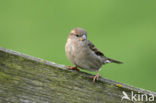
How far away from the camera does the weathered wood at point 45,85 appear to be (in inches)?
74.6

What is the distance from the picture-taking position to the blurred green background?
5141 mm

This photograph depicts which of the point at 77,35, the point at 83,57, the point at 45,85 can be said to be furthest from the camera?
the point at 77,35

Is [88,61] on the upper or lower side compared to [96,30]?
lower

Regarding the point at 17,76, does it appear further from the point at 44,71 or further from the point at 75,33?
the point at 75,33

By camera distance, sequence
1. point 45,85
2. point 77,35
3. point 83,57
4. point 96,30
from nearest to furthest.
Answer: point 45,85 → point 83,57 → point 77,35 → point 96,30

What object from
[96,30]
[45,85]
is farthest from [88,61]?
[96,30]

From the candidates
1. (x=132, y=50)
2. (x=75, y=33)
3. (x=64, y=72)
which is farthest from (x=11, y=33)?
(x=64, y=72)

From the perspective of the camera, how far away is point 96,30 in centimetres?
575

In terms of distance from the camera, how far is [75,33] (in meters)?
3.61

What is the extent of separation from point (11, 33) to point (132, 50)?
1.81 m

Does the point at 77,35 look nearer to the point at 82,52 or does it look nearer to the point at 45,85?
the point at 82,52

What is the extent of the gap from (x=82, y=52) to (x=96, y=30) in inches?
90.6

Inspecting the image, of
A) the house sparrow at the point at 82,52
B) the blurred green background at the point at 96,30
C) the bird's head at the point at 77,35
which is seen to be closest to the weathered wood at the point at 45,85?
the house sparrow at the point at 82,52

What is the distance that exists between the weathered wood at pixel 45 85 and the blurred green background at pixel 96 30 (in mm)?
2807
